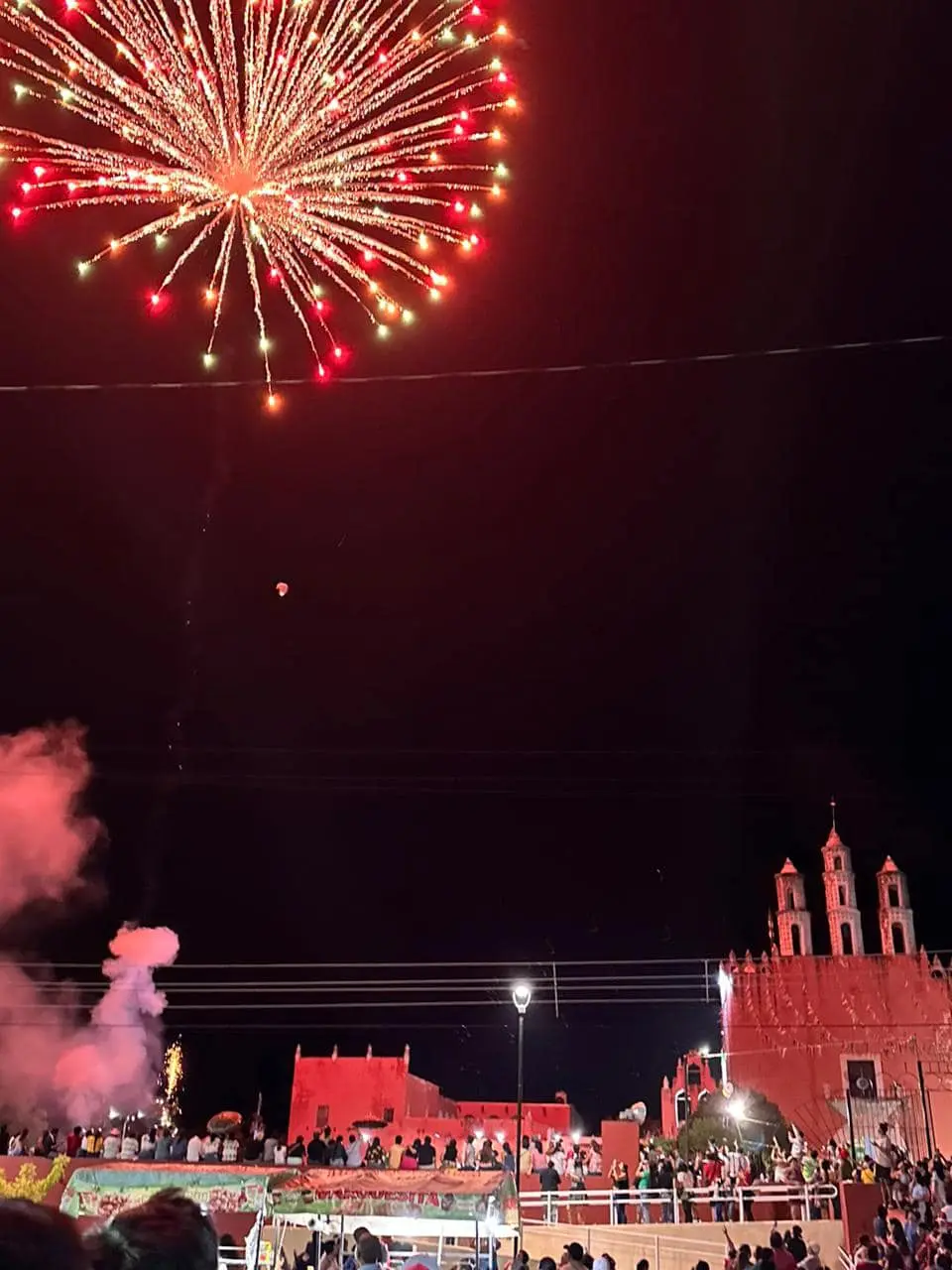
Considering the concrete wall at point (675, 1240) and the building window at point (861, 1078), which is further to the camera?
the building window at point (861, 1078)

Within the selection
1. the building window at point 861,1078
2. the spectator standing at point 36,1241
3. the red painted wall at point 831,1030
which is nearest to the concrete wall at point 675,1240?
the spectator standing at point 36,1241

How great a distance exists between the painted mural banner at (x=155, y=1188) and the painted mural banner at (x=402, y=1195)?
15.5 inches

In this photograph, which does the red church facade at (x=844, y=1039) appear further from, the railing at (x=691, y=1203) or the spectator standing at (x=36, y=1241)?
the spectator standing at (x=36, y=1241)

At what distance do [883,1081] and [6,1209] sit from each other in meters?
53.4

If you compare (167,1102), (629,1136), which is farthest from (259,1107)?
(629,1136)

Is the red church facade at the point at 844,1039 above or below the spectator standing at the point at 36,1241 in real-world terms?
above

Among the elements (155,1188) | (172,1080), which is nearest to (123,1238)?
(155,1188)

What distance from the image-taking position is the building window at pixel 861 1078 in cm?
4903

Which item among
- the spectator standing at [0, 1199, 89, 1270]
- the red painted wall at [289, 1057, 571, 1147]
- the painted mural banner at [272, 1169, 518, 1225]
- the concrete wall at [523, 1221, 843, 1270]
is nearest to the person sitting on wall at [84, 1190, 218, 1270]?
the spectator standing at [0, 1199, 89, 1270]

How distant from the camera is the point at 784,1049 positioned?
50938 mm

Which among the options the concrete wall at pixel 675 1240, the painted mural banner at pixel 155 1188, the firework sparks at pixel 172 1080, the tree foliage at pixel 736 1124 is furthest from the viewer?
the firework sparks at pixel 172 1080

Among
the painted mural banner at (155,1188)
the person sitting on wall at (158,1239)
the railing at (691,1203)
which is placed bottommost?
the person sitting on wall at (158,1239)

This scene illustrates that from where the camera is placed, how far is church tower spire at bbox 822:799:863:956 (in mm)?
60156

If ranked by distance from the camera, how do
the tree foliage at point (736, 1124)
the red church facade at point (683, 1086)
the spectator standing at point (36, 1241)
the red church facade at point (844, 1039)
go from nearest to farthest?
1. the spectator standing at point (36, 1241)
2. the tree foliage at point (736, 1124)
3. the red church facade at point (844, 1039)
4. the red church facade at point (683, 1086)
